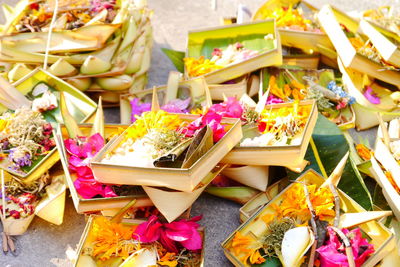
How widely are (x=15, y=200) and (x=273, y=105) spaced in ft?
3.03

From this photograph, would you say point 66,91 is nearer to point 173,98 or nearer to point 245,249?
point 173,98

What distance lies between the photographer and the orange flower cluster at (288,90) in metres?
1.80

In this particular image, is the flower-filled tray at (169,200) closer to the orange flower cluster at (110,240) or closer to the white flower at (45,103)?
the orange flower cluster at (110,240)

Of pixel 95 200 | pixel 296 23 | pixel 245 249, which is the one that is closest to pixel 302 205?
pixel 245 249

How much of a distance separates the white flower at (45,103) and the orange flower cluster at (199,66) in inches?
22.5

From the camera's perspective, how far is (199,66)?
6.20 feet

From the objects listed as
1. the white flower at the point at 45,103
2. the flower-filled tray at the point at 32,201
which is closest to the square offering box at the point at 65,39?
the white flower at the point at 45,103

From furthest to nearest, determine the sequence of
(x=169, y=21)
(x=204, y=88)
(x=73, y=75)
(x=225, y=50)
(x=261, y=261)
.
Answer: (x=169, y=21) → (x=225, y=50) → (x=73, y=75) → (x=204, y=88) → (x=261, y=261)

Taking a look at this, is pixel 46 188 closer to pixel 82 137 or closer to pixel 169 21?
pixel 82 137

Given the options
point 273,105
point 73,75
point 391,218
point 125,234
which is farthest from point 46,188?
point 391,218

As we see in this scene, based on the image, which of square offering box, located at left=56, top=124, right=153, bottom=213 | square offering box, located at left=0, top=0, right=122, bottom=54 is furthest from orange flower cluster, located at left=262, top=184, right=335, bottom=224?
square offering box, located at left=0, top=0, right=122, bottom=54

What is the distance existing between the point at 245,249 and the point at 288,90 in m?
0.81

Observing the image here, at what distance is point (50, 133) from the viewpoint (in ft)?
5.10

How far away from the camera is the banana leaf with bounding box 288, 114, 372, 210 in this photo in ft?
4.83
